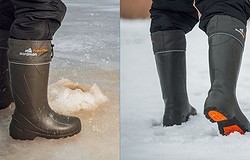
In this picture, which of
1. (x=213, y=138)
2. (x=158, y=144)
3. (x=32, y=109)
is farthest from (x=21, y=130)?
(x=213, y=138)

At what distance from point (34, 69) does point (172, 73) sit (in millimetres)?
340

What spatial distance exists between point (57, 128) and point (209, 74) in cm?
Answer: 41

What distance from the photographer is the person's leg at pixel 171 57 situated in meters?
1.37

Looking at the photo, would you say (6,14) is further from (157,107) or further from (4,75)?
(157,107)

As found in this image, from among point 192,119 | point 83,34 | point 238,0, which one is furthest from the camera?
point 83,34

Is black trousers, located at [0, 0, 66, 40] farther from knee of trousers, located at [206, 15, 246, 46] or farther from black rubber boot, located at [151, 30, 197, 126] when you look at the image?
knee of trousers, located at [206, 15, 246, 46]

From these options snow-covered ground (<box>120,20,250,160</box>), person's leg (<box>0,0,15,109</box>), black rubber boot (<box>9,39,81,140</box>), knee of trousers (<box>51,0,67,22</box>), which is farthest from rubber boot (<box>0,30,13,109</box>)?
snow-covered ground (<box>120,20,250,160</box>)

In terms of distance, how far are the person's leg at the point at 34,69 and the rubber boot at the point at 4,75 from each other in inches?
4.1

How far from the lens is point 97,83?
1.51 metres

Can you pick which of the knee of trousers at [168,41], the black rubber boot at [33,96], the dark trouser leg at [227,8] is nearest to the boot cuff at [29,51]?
the black rubber boot at [33,96]

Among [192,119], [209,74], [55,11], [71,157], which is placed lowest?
[71,157]

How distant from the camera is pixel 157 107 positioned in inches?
55.6

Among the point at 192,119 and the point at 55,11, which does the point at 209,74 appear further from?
the point at 55,11

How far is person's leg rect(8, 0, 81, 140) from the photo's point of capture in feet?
4.42
